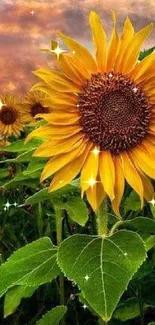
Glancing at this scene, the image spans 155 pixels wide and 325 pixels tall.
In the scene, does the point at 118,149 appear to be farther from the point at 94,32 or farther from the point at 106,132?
the point at 94,32

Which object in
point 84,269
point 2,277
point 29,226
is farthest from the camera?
point 29,226

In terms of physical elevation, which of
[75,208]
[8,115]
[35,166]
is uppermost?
[8,115]

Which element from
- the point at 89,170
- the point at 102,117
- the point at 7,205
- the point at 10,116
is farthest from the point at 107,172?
the point at 10,116

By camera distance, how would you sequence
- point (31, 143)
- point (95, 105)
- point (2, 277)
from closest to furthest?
point (2, 277) < point (95, 105) < point (31, 143)

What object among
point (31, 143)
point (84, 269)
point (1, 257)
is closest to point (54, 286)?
point (1, 257)

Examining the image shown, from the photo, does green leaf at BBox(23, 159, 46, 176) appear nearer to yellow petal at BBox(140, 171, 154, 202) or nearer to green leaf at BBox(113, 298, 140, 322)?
yellow petal at BBox(140, 171, 154, 202)

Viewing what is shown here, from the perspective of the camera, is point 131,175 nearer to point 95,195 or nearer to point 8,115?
point 95,195

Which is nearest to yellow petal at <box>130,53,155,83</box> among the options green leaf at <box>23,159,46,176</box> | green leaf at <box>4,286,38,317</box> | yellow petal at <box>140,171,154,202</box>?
yellow petal at <box>140,171,154,202</box>
